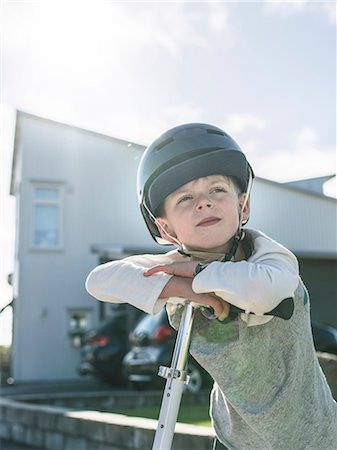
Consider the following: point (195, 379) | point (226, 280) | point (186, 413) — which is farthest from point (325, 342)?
point (226, 280)

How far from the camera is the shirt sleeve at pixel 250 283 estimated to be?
166 cm

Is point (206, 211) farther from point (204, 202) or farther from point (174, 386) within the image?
point (174, 386)

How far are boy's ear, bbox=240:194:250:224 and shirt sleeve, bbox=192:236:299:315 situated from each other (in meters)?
0.31

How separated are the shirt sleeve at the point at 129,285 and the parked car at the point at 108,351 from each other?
13.8 m

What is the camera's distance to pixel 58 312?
22984 millimetres

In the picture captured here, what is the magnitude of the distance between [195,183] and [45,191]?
21811mm

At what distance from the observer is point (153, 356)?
1186cm

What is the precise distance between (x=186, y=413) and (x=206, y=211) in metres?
6.78

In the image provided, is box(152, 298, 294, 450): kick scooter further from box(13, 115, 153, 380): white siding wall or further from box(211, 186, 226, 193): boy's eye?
box(13, 115, 153, 380): white siding wall

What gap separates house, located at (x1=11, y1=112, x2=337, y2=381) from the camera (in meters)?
22.8

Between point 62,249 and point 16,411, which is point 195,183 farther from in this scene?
point 62,249

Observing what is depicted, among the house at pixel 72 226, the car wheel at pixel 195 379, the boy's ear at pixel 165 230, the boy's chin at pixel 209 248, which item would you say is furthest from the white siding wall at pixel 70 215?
the boy's chin at pixel 209 248

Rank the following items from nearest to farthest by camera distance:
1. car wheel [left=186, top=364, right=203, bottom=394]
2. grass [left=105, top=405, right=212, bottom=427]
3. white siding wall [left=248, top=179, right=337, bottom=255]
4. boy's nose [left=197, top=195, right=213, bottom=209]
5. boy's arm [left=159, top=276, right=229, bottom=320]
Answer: boy's arm [left=159, top=276, right=229, bottom=320], boy's nose [left=197, top=195, right=213, bottom=209], grass [left=105, top=405, right=212, bottom=427], car wheel [left=186, top=364, right=203, bottom=394], white siding wall [left=248, top=179, right=337, bottom=255]

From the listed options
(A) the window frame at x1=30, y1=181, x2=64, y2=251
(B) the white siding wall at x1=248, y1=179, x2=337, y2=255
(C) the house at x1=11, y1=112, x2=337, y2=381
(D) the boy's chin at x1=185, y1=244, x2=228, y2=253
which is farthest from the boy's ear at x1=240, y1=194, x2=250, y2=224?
(A) the window frame at x1=30, y1=181, x2=64, y2=251
